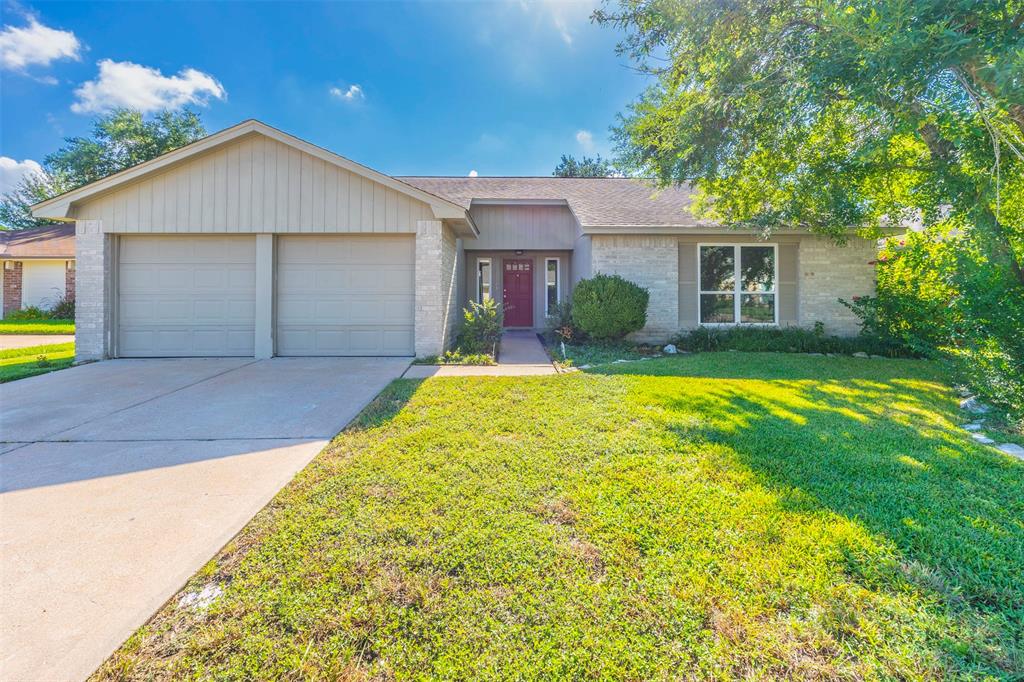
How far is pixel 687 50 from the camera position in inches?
247

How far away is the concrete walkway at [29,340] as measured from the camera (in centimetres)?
971

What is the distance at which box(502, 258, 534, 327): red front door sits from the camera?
13.3m

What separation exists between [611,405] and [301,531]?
335 cm

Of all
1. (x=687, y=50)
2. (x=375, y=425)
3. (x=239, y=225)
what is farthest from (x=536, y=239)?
(x=375, y=425)

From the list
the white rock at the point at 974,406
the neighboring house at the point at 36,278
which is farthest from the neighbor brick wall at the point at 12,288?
the white rock at the point at 974,406

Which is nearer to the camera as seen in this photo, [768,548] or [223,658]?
[223,658]

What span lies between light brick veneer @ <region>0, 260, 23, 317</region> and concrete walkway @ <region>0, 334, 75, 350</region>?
678cm

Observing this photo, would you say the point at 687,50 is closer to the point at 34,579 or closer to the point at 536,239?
the point at 536,239

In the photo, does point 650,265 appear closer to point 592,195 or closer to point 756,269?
point 756,269

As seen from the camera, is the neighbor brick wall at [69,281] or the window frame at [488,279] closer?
the window frame at [488,279]

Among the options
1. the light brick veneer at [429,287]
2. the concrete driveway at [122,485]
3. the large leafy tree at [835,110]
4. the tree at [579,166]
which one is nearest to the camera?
the concrete driveway at [122,485]

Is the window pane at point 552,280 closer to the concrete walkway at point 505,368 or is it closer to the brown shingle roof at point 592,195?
the brown shingle roof at point 592,195

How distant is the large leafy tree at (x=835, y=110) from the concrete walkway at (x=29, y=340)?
47.8 ft

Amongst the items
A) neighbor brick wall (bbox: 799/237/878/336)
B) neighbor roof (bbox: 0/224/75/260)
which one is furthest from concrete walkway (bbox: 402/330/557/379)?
neighbor roof (bbox: 0/224/75/260)
